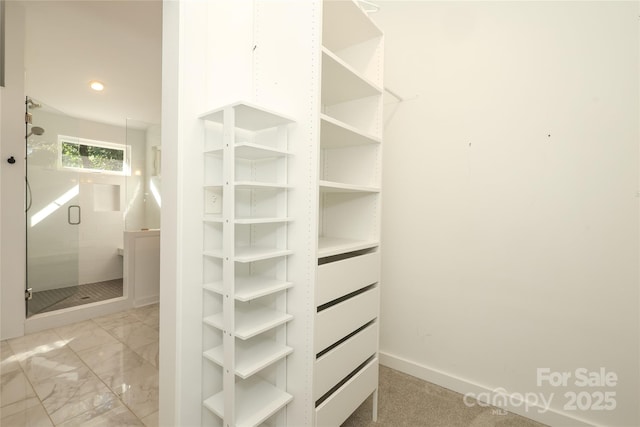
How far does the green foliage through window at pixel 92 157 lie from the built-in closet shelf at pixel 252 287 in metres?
3.22

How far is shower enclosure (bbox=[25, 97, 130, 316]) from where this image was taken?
274 cm

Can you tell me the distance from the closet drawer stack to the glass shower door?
2.82 metres

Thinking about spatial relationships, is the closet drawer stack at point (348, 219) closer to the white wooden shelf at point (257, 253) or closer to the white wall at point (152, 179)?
the white wooden shelf at point (257, 253)

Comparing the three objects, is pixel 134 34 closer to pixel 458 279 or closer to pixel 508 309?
pixel 458 279

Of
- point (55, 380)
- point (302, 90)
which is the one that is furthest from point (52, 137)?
point (302, 90)

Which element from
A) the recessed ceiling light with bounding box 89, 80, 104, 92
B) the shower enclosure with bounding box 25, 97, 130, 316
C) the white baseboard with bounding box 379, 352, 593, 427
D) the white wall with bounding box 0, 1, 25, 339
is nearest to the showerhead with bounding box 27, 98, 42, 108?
the shower enclosure with bounding box 25, 97, 130, 316

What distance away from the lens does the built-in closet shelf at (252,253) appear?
1059 mm

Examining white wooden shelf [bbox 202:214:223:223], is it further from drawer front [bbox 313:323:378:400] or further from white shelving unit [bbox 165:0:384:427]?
drawer front [bbox 313:323:378:400]

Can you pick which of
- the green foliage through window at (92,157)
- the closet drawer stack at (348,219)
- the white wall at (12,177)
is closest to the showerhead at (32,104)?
the white wall at (12,177)

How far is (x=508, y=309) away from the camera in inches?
67.2

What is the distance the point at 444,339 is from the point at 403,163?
1234mm

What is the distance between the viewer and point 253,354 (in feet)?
3.87

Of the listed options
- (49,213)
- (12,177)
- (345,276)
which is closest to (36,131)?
(12,177)

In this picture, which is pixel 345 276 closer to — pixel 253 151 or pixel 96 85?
pixel 253 151
